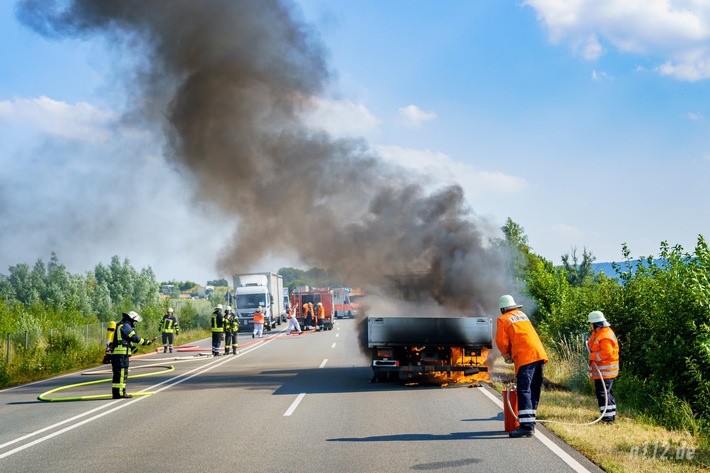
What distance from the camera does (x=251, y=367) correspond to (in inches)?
771

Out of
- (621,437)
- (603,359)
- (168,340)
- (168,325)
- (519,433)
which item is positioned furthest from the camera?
(168,340)

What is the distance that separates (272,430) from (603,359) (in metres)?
4.75

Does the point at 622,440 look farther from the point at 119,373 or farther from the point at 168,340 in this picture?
the point at 168,340

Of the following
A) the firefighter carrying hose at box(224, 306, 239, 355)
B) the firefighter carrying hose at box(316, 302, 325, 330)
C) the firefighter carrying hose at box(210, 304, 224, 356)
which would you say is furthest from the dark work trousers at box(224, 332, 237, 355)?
the firefighter carrying hose at box(316, 302, 325, 330)

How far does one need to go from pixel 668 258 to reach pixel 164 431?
8889 mm

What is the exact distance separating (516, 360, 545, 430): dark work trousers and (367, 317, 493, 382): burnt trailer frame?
16.8 ft

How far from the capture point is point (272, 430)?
30.7 ft

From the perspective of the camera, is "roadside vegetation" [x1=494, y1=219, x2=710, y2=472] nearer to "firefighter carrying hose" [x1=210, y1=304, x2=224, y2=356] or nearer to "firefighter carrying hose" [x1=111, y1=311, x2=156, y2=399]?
"firefighter carrying hose" [x1=111, y1=311, x2=156, y2=399]

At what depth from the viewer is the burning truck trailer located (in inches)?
554

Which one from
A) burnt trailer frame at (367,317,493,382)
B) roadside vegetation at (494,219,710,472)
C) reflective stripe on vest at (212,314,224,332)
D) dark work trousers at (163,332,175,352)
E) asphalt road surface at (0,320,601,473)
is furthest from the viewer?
dark work trousers at (163,332,175,352)

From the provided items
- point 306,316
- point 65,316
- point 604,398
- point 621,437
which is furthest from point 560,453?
point 306,316

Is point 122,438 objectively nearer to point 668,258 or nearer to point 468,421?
point 468,421

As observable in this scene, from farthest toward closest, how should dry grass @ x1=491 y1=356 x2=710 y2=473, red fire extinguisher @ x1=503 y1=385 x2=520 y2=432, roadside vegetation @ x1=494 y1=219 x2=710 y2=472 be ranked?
1. red fire extinguisher @ x1=503 y1=385 x2=520 y2=432
2. roadside vegetation @ x1=494 y1=219 x2=710 y2=472
3. dry grass @ x1=491 y1=356 x2=710 y2=473

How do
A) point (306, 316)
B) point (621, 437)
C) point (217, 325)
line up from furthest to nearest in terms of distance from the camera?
point (306, 316), point (217, 325), point (621, 437)
